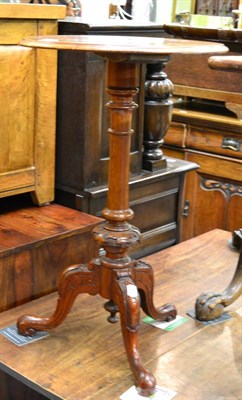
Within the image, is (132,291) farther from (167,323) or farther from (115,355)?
(167,323)

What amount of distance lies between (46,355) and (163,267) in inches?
27.8

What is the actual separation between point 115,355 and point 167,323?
0.76ft

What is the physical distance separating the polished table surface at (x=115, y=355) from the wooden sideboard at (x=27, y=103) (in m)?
0.42

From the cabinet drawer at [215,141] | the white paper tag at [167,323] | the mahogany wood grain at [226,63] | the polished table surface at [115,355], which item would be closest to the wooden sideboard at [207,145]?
the cabinet drawer at [215,141]

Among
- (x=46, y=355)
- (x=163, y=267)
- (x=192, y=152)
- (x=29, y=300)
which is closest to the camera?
(x=46, y=355)

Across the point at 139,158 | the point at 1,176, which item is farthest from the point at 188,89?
the point at 1,176

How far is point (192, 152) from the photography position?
3193 millimetres

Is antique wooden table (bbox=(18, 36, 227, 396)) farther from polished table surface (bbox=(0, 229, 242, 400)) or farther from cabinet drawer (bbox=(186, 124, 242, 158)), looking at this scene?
cabinet drawer (bbox=(186, 124, 242, 158))

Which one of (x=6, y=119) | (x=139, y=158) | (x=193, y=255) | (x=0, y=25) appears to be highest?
(x=0, y=25)

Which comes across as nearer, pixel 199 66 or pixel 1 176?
pixel 1 176

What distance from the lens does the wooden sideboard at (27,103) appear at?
197 centimetres

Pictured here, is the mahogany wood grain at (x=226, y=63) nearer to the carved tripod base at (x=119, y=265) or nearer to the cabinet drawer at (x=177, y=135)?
the carved tripod base at (x=119, y=265)

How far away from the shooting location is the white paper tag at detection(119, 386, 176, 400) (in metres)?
1.48

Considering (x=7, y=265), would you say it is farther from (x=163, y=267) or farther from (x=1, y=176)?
(x=163, y=267)
